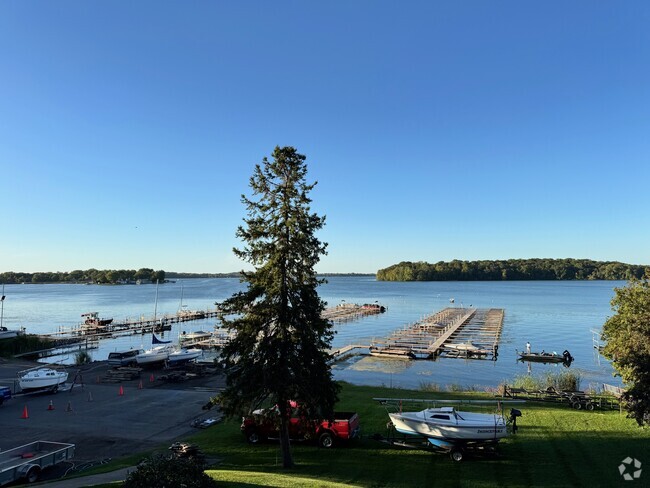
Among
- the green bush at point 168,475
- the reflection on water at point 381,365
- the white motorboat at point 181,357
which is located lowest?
the reflection on water at point 381,365

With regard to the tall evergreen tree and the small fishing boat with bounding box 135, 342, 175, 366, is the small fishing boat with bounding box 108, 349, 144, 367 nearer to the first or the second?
the small fishing boat with bounding box 135, 342, 175, 366

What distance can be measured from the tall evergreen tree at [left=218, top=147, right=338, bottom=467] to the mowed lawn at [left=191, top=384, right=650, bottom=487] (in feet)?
5.99

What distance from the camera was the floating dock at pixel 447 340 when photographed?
54.0 meters

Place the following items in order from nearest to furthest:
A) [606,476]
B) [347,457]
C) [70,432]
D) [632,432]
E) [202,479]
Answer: [202,479] < [606,476] < [347,457] < [632,432] < [70,432]

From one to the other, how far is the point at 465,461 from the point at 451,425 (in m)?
1.18

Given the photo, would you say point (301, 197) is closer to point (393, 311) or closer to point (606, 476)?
point (606, 476)

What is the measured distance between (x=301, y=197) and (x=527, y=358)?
46131 mm

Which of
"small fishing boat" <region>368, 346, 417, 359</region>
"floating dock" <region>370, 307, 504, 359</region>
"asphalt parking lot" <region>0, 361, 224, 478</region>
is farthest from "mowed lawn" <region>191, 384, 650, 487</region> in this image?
"floating dock" <region>370, 307, 504, 359</region>

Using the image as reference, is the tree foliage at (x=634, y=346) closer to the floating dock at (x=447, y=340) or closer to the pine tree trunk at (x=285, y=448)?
the pine tree trunk at (x=285, y=448)

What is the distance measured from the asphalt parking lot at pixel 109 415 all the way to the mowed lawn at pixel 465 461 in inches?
110

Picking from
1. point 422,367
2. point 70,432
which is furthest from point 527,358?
point 70,432

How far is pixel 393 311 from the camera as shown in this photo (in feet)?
376

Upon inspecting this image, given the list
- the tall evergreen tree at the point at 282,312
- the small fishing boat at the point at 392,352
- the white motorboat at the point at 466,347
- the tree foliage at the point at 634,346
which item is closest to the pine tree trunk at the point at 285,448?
the tall evergreen tree at the point at 282,312

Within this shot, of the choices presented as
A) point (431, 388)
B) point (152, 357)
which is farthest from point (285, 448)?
point (152, 357)
